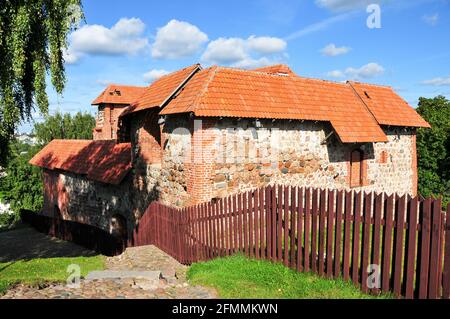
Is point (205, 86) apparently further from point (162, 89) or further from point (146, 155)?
point (146, 155)

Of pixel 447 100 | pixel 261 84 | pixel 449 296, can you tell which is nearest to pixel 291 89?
pixel 261 84

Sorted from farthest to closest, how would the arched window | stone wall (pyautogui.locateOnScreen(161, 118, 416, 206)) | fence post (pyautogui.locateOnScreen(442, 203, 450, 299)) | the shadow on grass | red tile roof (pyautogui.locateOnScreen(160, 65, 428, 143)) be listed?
the shadow on grass < the arched window < red tile roof (pyautogui.locateOnScreen(160, 65, 428, 143)) < stone wall (pyautogui.locateOnScreen(161, 118, 416, 206)) < fence post (pyautogui.locateOnScreen(442, 203, 450, 299))

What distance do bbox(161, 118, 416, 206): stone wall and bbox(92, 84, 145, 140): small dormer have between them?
81.8 feet

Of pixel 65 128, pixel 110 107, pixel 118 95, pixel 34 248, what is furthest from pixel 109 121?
pixel 65 128

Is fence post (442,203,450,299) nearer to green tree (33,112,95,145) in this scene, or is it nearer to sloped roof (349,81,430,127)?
sloped roof (349,81,430,127)

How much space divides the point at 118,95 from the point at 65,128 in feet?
74.5

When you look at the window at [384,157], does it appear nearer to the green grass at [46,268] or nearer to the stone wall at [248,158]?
the stone wall at [248,158]

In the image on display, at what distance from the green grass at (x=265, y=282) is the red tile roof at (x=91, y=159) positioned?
9.14 meters

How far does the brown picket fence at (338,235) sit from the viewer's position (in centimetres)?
482

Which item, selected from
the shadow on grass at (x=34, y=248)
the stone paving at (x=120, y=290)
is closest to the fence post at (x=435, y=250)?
the stone paving at (x=120, y=290)

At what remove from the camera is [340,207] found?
225 inches

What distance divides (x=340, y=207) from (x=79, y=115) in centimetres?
5721

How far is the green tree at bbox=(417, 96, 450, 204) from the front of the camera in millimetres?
22734

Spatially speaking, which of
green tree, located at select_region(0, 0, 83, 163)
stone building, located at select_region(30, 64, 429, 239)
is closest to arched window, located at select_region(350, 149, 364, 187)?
stone building, located at select_region(30, 64, 429, 239)
